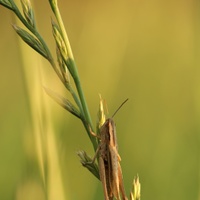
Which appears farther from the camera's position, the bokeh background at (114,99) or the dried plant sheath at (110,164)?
the bokeh background at (114,99)

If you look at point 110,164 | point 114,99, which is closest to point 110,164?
point 110,164

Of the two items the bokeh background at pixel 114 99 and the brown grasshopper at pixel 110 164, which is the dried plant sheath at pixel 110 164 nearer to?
the brown grasshopper at pixel 110 164

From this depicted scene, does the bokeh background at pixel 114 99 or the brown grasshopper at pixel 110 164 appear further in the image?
the bokeh background at pixel 114 99

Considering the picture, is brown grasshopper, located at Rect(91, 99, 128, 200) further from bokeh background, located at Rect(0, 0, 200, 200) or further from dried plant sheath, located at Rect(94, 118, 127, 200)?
bokeh background, located at Rect(0, 0, 200, 200)

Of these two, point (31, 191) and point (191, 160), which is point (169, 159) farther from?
point (31, 191)

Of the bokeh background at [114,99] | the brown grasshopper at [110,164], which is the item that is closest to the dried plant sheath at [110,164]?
the brown grasshopper at [110,164]

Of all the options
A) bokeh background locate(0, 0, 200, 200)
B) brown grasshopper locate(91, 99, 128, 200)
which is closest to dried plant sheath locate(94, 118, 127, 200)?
brown grasshopper locate(91, 99, 128, 200)

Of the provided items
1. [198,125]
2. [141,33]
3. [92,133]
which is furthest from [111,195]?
[141,33]
